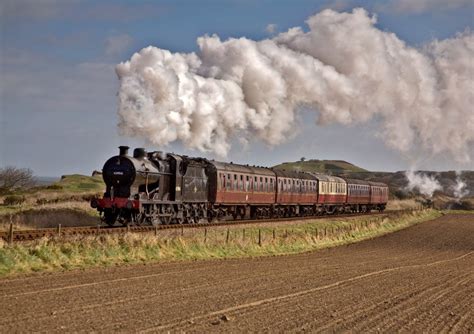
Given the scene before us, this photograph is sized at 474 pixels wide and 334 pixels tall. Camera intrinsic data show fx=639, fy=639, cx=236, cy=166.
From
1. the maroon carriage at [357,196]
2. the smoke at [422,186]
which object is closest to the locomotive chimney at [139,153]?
the maroon carriage at [357,196]

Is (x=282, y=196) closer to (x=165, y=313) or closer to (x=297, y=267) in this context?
(x=297, y=267)

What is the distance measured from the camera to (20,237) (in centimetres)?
2338

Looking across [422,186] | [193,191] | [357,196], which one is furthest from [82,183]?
[422,186]

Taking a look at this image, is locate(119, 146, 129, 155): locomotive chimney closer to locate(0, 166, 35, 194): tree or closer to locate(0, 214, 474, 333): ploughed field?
locate(0, 214, 474, 333): ploughed field

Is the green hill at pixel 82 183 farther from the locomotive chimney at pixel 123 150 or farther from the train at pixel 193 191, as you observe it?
the locomotive chimney at pixel 123 150

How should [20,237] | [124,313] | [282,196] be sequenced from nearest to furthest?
[124,313] < [20,237] < [282,196]

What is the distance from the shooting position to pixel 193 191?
36719 mm

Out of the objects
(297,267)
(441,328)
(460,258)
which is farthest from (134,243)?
(460,258)

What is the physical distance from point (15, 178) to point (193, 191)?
43.8 metres

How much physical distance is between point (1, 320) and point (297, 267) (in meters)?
13.2

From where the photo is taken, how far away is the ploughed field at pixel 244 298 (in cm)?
1230

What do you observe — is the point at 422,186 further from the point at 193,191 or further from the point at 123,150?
the point at 123,150

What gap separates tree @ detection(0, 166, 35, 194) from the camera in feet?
A: 238

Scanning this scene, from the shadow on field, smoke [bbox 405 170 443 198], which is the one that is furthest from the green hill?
smoke [bbox 405 170 443 198]
